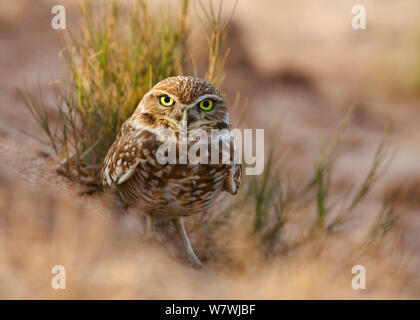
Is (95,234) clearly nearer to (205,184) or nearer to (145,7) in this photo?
(205,184)

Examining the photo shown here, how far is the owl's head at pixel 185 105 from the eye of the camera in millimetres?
2578

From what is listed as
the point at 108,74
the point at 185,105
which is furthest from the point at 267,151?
the point at 185,105

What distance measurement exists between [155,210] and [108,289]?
0.84m

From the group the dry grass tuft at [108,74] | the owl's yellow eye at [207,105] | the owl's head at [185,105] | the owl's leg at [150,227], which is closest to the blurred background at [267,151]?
the owl's leg at [150,227]

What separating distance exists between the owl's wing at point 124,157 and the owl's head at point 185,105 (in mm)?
144

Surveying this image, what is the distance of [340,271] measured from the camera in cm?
356

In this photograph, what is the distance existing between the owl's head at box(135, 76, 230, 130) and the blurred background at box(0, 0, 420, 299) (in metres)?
0.71

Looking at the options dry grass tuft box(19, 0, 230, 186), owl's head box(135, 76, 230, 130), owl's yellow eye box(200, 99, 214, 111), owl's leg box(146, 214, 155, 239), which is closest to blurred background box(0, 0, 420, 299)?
owl's leg box(146, 214, 155, 239)

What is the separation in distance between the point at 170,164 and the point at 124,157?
29 centimetres

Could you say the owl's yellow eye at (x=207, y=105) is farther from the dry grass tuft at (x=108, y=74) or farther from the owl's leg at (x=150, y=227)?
the owl's leg at (x=150, y=227)

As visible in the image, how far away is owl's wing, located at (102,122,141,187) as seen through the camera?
109 inches

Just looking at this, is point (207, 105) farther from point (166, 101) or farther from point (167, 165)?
point (167, 165)
